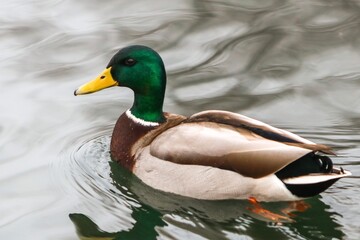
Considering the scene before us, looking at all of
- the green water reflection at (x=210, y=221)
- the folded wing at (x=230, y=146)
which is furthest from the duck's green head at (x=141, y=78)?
the green water reflection at (x=210, y=221)

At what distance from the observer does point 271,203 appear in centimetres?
627

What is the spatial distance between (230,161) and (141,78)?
106 cm

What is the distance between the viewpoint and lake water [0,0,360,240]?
242 inches

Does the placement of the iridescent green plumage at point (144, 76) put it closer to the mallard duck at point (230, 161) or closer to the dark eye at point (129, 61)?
the dark eye at point (129, 61)

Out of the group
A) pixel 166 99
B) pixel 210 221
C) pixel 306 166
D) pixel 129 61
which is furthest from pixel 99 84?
pixel 306 166

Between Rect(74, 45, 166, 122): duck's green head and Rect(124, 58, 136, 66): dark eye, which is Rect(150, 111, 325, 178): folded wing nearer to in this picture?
Rect(74, 45, 166, 122): duck's green head

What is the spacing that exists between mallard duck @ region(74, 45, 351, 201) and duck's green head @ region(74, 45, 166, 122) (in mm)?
240

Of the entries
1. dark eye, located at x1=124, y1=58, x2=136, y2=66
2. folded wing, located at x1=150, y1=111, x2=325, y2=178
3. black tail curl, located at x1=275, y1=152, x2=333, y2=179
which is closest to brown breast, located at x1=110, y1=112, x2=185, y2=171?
folded wing, located at x1=150, y1=111, x2=325, y2=178

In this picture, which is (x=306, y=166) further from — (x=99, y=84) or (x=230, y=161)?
(x=99, y=84)

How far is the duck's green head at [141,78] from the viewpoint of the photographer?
6801 mm

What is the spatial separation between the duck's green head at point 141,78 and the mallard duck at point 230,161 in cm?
24

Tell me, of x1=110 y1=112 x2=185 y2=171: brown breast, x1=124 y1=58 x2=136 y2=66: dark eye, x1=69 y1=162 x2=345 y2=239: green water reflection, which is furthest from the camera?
x1=124 y1=58 x2=136 y2=66: dark eye

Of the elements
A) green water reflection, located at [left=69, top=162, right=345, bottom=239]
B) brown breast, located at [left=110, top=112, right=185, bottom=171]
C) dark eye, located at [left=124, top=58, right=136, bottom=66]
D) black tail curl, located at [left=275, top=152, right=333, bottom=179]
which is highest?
dark eye, located at [left=124, top=58, right=136, bottom=66]

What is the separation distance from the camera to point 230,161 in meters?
6.18
